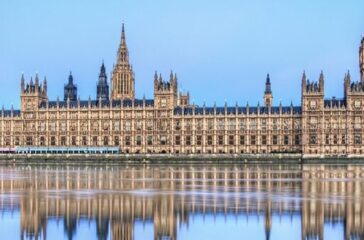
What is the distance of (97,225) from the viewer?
30438 millimetres

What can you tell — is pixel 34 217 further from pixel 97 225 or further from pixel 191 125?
pixel 191 125

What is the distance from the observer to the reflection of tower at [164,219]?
28.6m

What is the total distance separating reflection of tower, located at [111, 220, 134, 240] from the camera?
90.0 ft

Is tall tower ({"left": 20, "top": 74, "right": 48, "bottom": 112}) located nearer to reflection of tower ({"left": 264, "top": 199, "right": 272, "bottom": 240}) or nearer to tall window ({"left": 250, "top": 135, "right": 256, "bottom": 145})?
tall window ({"left": 250, "top": 135, "right": 256, "bottom": 145})

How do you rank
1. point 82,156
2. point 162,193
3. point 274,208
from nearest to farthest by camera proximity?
1. point 274,208
2. point 162,193
3. point 82,156

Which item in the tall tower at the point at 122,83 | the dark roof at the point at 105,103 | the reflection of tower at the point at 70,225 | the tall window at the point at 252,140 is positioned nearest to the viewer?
the reflection of tower at the point at 70,225

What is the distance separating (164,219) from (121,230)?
4.15m

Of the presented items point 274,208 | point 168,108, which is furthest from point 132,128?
point 274,208

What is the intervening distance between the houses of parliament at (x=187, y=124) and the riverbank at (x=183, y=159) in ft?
36.4

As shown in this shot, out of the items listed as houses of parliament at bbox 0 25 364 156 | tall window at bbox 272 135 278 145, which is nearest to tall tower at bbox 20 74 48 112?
houses of parliament at bbox 0 25 364 156

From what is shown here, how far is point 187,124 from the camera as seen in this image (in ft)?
491

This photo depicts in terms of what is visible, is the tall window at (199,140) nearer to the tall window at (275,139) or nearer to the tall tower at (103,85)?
the tall window at (275,139)

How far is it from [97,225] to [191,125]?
391 ft

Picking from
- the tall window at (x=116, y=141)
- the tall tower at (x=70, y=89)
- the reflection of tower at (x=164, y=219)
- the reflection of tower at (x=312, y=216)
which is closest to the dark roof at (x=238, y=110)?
the tall window at (x=116, y=141)
